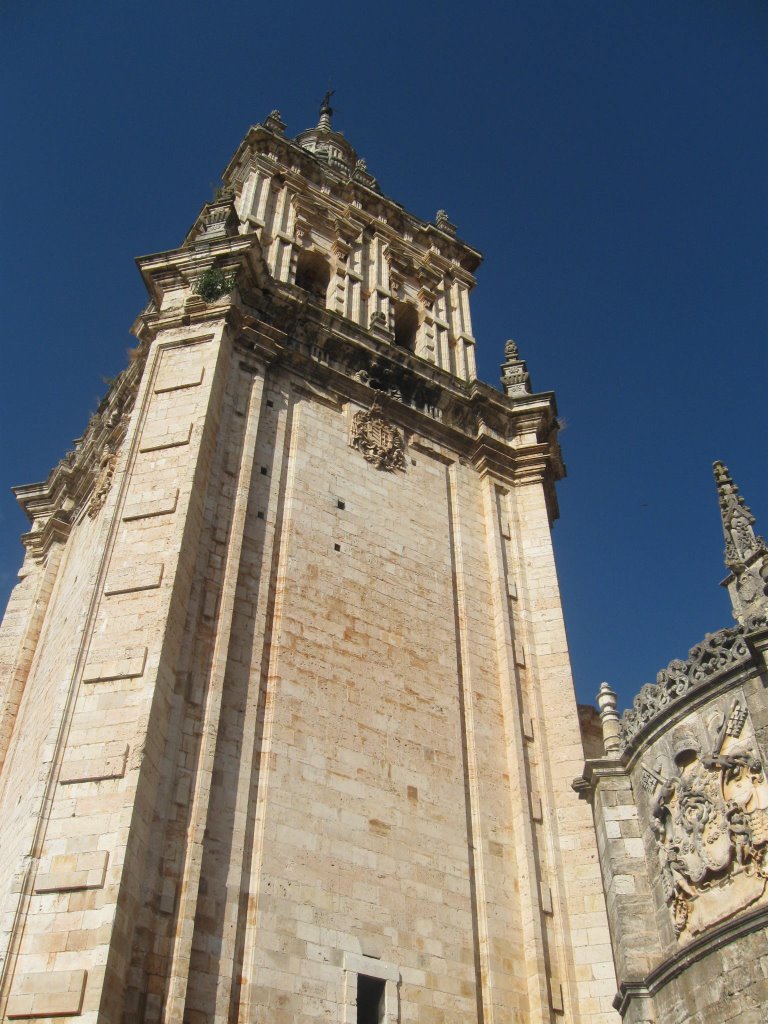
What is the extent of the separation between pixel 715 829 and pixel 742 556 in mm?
3107

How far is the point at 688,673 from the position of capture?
10.8 m

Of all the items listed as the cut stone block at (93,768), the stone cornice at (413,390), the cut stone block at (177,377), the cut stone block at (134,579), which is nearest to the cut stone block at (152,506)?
the cut stone block at (134,579)

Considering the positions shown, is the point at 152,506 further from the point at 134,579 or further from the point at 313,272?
the point at 313,272

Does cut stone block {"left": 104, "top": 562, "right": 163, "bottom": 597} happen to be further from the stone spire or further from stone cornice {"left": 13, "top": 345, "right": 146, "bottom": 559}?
the stone spire

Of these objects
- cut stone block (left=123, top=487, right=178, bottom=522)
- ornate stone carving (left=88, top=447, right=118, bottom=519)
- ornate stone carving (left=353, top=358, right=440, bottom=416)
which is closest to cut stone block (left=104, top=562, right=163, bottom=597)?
cut stone block (left=123, top=487, right=178, bottom=522)

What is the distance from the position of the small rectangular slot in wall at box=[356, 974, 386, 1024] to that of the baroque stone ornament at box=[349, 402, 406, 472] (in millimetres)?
7873

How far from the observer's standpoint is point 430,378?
60.4ft

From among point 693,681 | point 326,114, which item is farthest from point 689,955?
point 326,114

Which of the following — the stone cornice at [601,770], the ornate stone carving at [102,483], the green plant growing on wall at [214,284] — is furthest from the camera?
the ornate stone carving at [102,483]

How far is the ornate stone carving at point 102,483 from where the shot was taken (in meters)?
16.4

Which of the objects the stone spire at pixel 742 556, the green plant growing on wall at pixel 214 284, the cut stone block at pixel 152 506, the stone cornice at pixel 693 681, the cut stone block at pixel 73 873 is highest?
the green plant growing on wall at pixel 214 284

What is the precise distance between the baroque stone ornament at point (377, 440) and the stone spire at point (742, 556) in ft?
18.4

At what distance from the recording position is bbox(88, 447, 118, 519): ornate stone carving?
53.9 feet

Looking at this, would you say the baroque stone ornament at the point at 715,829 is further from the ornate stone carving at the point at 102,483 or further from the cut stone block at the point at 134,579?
the ornate stone carving at the point at 102,483
